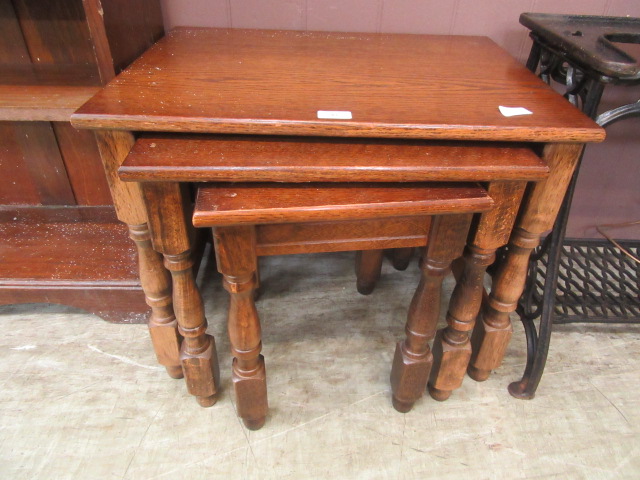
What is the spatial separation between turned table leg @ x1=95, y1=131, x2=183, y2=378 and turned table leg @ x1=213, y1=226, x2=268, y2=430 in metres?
0.20

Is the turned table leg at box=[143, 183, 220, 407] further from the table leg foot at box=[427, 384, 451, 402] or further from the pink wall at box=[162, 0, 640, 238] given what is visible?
the pink wall at box=[162, 0, 640, 238]

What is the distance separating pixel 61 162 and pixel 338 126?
40.5 inches

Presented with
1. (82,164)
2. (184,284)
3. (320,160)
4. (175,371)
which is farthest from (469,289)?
→ (82,164)

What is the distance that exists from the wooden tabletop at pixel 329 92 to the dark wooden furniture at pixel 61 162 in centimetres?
20

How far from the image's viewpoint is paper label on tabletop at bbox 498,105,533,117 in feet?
2.67

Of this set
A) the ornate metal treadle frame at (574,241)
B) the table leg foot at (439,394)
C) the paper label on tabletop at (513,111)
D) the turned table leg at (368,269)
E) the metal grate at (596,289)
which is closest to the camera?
the paper label on tabletop at (513,111)

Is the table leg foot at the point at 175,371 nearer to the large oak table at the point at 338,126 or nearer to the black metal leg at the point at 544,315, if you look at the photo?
the large oak table at the point at 338,126

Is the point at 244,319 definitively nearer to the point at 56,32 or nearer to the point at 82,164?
the point at 82,164

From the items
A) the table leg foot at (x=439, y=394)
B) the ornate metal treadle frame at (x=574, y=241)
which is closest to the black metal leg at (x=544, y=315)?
the ornate metal treadle frame at (x=574, y=241)

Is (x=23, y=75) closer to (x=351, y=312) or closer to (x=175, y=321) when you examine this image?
(x=175, y=321)

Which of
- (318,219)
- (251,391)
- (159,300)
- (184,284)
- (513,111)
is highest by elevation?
(513,111)

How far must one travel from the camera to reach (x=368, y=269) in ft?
4.67

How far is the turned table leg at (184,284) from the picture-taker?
2.55 feet

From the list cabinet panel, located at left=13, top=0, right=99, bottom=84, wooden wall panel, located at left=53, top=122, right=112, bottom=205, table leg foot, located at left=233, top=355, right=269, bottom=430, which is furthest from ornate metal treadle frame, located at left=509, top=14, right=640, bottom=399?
wooden wall panel, located at left=53, top=122, right=112, bottom=205
